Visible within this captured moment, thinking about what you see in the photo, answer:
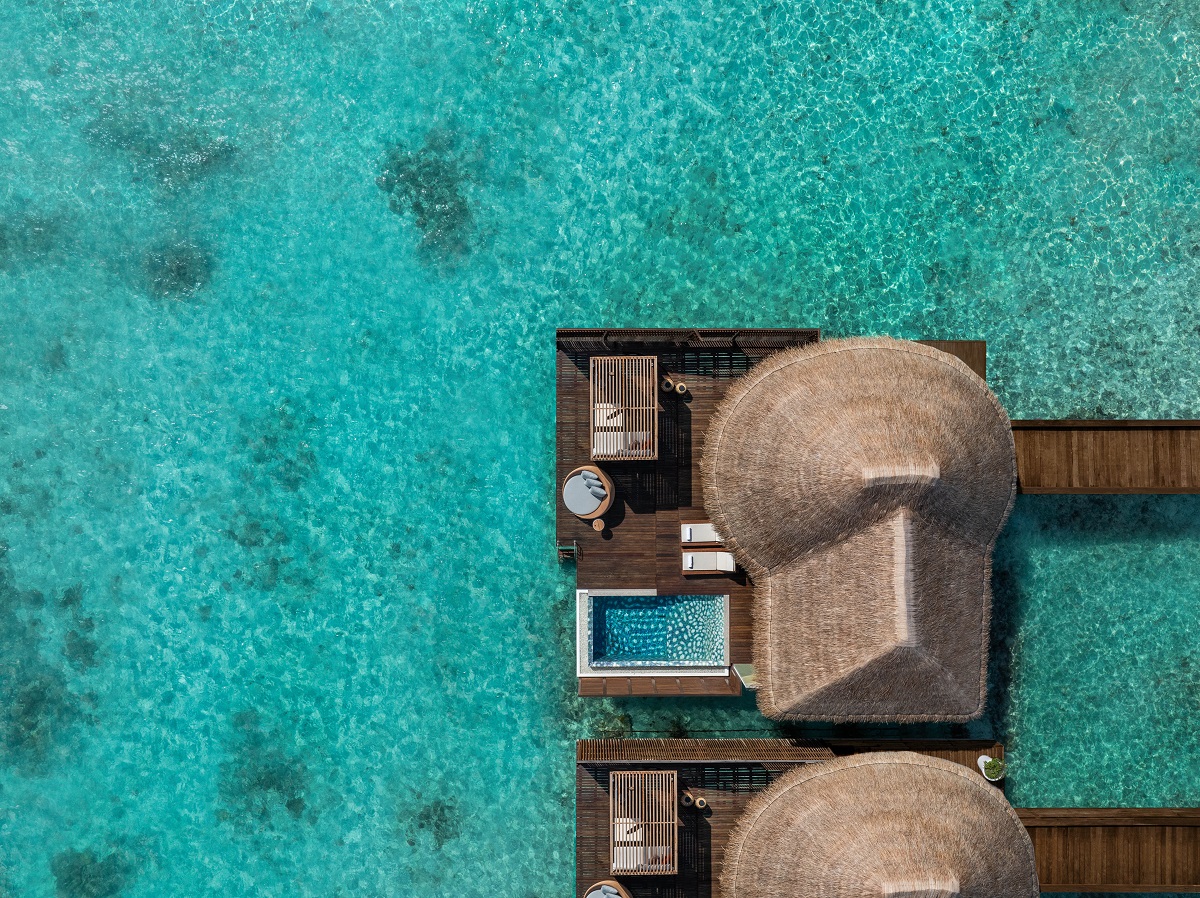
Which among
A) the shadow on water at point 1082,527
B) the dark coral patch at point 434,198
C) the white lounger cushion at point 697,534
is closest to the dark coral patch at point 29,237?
the dark coral patch at point 434,198

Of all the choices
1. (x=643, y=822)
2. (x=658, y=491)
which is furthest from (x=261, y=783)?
(x=658, y=491)

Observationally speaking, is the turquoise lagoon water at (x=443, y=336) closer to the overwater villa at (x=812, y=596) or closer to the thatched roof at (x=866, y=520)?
the overwater villa at (x=812, y=596)

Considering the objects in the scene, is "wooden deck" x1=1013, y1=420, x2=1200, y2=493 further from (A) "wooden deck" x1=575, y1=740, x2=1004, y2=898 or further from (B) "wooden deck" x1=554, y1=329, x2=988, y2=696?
(A) "wooden deck" x1=575, y1=740, x2=1004, y2=898

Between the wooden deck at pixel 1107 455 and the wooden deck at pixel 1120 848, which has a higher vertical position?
the wooden deck at pixel 1107 455

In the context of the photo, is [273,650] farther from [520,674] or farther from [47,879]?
[47,879]

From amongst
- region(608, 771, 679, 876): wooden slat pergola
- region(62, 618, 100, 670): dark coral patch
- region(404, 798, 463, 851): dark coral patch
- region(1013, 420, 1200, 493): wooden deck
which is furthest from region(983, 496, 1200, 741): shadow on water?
region(62, 618, 100, 670): dark coral patch

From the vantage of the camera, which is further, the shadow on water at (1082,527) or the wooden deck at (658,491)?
the shadow on water at (1082,527)
